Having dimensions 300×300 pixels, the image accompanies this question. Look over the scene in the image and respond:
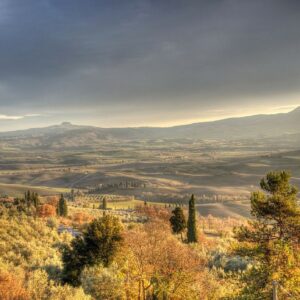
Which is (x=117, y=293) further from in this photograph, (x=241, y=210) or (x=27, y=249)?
(x=241, y=210)

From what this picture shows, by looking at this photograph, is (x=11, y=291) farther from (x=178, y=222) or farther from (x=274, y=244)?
(x=178, y=222)

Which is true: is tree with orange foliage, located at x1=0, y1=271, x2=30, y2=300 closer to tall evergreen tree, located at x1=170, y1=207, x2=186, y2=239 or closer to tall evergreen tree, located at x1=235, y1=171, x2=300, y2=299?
tall evergreen tree, located at x1=235, y1=171, x2=300, y2=299

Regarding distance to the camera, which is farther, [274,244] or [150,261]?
[150,261]

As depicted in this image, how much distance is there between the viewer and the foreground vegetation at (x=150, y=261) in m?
19.0

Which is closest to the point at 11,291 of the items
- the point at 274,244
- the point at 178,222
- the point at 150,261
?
the point at 150,261

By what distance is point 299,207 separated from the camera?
2012 cm

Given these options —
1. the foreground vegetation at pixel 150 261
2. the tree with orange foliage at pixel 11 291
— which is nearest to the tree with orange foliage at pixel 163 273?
the foreground vegetation at pixel 150 261

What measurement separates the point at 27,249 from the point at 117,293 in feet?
48.7

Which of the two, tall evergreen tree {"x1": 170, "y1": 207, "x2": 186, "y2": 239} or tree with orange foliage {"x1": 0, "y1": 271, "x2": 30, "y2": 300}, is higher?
tree with orange foliage {"x1": 0, "y1": 271, "x2": 30, "y2": 300}

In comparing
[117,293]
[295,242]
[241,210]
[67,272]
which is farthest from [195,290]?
[241,210]

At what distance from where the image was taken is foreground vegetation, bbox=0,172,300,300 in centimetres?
1900

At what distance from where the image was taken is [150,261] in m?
26.3

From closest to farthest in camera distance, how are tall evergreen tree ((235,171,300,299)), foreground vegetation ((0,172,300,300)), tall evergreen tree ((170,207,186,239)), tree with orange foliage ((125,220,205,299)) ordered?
tall evergreen tree ((235,171,300,299)), foreground vegetation ((0,172,300,300)), tree with orange foliage ((125,220,205,299)), tall evergreen tree ((170,207,186,239))

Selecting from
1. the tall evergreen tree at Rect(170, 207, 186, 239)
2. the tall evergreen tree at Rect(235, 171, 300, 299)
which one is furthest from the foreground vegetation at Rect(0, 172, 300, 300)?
the tall evergreen tree at Rect(170, 207, 186, 239)
